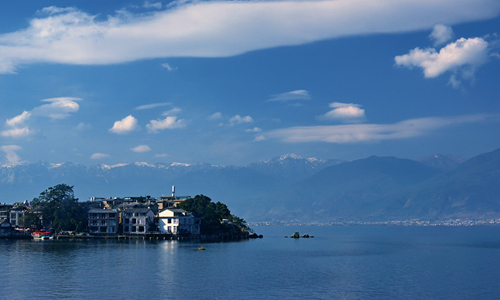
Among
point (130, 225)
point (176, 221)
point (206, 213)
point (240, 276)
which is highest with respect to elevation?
point (206, 213)

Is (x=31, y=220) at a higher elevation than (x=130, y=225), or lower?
higher

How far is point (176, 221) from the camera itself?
165125 millimetres

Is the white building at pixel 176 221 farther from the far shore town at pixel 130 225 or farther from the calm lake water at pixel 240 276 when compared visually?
the calm lake water at pixel 240 276

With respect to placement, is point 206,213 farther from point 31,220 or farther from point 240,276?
point 240,276

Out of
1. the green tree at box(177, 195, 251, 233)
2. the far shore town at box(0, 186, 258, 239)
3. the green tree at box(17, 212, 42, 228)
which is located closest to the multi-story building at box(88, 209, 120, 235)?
the far shore town at box(0, 186, 258, 239)

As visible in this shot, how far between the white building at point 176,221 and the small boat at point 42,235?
35565mm

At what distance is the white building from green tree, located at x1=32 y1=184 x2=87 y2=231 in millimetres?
28349

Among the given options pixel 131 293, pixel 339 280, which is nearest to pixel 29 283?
pixel 131 293

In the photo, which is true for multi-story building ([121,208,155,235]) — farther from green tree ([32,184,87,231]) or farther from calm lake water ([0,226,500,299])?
calm lake water ([0,226,500,299])

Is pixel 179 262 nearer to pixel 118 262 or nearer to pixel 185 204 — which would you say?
pixel 118 262

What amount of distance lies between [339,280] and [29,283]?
141 ft

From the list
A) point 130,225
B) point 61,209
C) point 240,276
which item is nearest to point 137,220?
point 130,225

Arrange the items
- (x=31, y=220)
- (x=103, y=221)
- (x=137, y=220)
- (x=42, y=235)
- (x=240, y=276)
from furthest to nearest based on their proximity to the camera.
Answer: (x=31, y=220)
(x=103, y=221)
(x=137, y=220)
(x=42, y=235)
(x=240, y=276)

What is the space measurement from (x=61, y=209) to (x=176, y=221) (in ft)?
136
